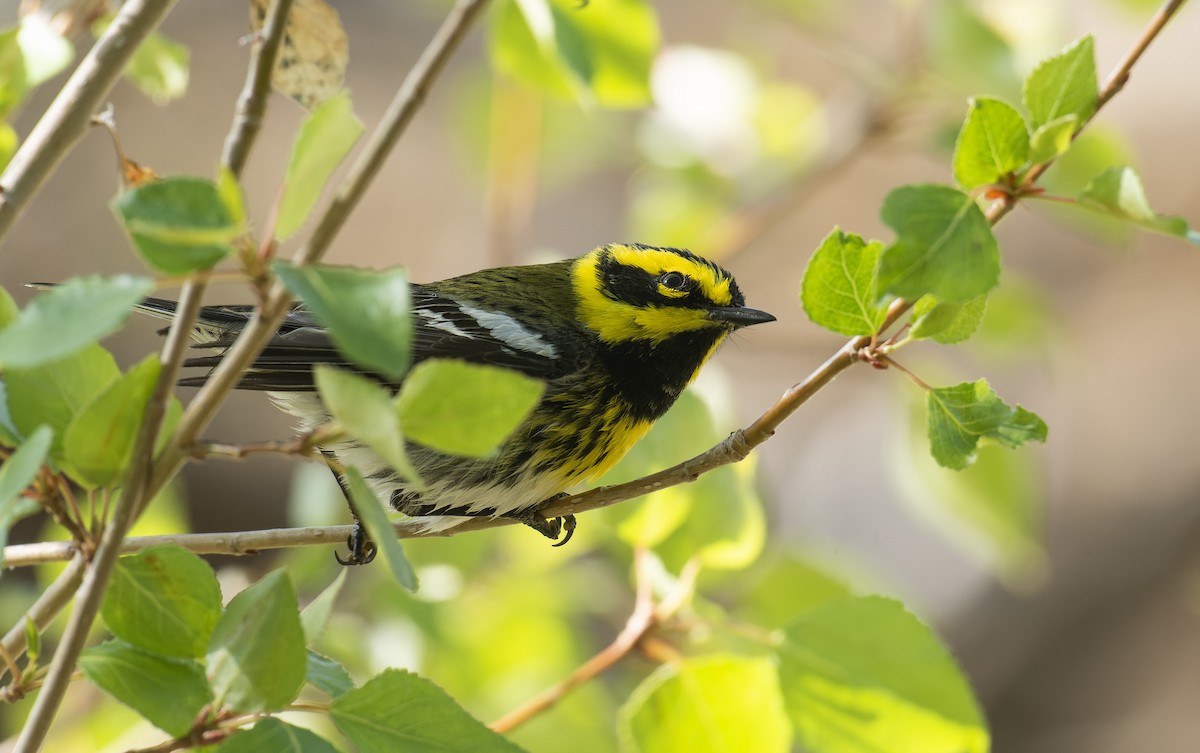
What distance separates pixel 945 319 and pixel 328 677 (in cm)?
69

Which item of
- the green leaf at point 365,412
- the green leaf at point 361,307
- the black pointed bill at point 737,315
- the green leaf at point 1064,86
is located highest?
the green leaf at point 1064,86

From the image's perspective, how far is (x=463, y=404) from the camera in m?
0.87

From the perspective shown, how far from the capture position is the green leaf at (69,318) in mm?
765

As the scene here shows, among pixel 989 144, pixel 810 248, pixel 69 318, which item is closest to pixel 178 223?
pixel 69 318

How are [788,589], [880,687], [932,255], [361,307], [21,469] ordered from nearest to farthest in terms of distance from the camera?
[361,307] → [21,469] → [932,255] → [880,687] → [788,589]

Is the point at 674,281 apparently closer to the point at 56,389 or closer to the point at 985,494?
the point at 985,494

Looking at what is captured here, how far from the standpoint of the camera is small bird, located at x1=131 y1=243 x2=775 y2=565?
1.98 metres

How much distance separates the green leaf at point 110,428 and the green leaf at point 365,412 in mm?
173

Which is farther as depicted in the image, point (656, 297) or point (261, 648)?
point (656, 297)

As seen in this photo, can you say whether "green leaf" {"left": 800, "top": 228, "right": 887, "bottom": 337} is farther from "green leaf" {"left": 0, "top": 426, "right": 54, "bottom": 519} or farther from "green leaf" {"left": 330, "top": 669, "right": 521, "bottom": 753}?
"green leaf" {"left": 0, "top": 426, "right": 54, "bottom": 519}

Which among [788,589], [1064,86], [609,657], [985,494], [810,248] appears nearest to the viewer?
[1064,86]

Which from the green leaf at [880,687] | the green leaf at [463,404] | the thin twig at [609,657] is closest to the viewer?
the green leaf at [463,404]

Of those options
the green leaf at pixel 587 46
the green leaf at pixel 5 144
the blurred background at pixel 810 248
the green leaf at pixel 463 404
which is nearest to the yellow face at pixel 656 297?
the green leaf at pixel 587 46

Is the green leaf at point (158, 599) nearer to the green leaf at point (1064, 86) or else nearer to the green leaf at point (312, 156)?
the green leaf at point (312, 156)
